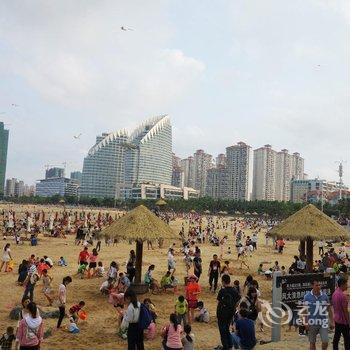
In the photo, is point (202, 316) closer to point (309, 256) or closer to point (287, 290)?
point (287, 290)

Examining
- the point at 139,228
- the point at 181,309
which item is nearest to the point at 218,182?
the point at 139,228

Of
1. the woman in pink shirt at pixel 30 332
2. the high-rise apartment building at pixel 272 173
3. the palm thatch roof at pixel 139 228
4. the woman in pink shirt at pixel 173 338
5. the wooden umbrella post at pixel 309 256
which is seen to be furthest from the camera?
the high-rise apartment building at pixel 272 173

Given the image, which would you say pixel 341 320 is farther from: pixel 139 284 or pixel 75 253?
pixel 75 253

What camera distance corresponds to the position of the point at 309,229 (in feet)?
47.3

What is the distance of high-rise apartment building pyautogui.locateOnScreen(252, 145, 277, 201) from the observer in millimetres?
174875

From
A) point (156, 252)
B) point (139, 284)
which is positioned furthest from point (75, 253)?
point (139, 284)

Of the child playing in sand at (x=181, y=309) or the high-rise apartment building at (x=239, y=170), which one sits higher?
the high-rise apartment building at (x=239, y=170)

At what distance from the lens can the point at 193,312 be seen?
11070 mm

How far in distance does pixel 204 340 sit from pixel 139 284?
16.0 feet

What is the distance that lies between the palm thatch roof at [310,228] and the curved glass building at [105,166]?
155767mm

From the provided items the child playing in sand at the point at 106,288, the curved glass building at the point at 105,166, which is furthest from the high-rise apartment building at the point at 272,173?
the child playing in sand at the point at 106,288

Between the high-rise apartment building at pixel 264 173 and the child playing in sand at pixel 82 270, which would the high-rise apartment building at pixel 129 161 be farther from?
the child playing in sand at pixel 82 270

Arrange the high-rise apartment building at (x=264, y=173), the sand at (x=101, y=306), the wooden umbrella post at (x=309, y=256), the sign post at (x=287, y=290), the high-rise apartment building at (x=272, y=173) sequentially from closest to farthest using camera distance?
the sign post at (x=287, y=290) < the sand at (x=101, y=306) < the wooden umbrella post at (x=309, y=256) < the high-rise apartment building at (x=264, y=173) < the high-rise apartment building at (x=272, y=173)

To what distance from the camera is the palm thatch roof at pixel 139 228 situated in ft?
44.4
